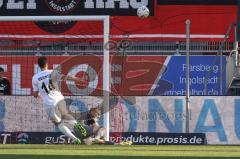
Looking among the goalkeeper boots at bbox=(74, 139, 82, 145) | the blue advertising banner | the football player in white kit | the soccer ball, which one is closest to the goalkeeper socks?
the football player in white kit

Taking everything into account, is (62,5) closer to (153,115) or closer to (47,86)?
(153,115)

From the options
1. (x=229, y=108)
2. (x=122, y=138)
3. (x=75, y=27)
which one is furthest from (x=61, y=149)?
(x=75, y=27)

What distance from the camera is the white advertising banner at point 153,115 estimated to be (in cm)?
1800

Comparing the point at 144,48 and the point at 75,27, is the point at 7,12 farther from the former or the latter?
the point at 144,48

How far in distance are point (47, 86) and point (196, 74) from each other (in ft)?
22.3

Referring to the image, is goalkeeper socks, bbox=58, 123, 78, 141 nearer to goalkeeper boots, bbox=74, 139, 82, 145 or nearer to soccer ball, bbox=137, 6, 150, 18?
goalkeeper boots, bbox=74, 139, 82, 145

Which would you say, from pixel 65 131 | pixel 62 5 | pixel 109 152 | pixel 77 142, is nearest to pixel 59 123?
pixel 65 131

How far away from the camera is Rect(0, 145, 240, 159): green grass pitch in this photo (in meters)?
13.3

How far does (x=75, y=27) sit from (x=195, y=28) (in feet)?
11.9

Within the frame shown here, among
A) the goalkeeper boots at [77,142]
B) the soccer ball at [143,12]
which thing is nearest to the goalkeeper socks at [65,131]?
the goalkeeper boots at [77,142]

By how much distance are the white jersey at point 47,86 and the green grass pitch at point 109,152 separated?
3.86ft

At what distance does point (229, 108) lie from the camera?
18.0 metres

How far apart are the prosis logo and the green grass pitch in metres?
9.15

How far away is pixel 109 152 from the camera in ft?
47.2
